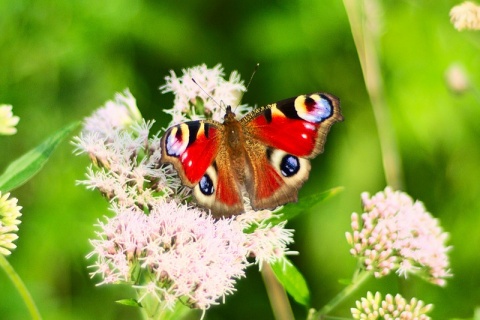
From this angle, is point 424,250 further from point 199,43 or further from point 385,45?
point 199,43

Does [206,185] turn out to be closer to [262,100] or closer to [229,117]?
[229,117]

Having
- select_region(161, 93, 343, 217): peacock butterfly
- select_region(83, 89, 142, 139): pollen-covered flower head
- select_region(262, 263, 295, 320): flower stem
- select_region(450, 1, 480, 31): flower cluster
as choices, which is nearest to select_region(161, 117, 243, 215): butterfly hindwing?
select_region(161, 93, 343, 217): peacock butterfly

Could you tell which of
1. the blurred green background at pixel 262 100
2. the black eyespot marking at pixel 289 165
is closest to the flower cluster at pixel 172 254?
the black eyespot marking at pixel 289 165

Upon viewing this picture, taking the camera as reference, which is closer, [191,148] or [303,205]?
[191,148]

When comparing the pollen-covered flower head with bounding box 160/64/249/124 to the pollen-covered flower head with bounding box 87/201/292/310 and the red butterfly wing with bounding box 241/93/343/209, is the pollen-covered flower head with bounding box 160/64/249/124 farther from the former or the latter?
the pollen-covered flower head with bounding box 87/201/292/310

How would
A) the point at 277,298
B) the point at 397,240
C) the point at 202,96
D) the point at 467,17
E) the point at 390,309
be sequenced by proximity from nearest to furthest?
the point at 390,309, the point at 397,240, the point at 467,17, the point at 202,96, the point at 277,298

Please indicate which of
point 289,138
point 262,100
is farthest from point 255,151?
point 262,100
